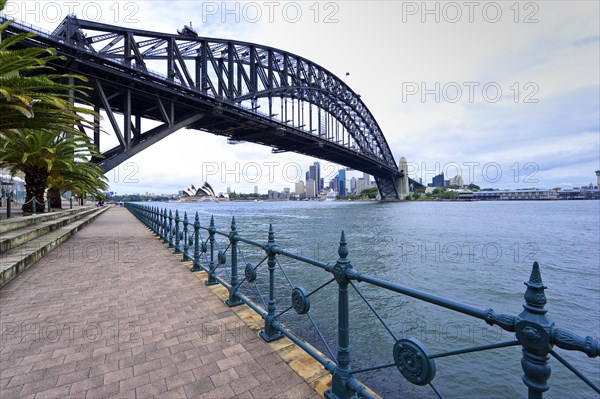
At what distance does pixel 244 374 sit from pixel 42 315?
11.7 feet

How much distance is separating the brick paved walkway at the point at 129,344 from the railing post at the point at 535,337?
1.85 metres

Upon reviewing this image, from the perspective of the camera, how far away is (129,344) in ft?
12.2

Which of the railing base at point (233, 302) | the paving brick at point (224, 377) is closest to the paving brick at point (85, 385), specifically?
the paving brick at point (224, 377)

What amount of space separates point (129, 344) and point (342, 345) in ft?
8.84

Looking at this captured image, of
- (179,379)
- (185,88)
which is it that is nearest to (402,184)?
(185,88)

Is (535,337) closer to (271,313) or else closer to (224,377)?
(224,377)

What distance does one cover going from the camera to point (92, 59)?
2127 cm

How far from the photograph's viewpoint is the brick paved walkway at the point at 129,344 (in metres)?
2.91

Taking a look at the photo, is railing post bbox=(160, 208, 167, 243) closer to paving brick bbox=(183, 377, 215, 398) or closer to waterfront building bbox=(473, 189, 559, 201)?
paving brick bbox=(183, 377, 215, 398)

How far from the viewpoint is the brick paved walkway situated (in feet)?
9.53

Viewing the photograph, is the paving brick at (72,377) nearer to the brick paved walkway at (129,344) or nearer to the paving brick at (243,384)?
the brick paved walkway at (129,344)

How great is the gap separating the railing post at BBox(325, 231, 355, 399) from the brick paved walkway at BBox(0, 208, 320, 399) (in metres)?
0.25

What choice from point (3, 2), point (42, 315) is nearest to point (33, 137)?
point (3, 2)

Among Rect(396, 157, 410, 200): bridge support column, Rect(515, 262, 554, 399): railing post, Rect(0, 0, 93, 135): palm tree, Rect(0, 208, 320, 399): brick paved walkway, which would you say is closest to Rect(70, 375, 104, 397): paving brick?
Rect(0, 208, 320, 399): brick paved walkway
